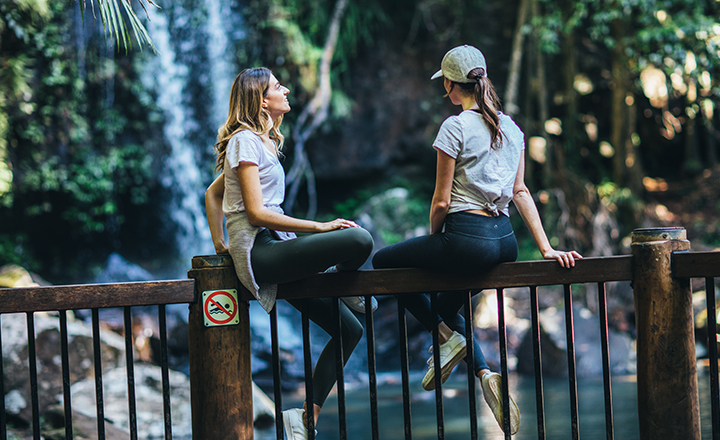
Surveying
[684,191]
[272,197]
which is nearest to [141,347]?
[272,197]

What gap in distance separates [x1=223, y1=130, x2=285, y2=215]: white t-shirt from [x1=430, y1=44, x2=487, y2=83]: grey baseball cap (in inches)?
31.8

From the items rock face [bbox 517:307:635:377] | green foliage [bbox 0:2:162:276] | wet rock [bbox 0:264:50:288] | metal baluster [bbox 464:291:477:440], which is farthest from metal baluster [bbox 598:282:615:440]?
green foliage [bbox 0:2:162:276]

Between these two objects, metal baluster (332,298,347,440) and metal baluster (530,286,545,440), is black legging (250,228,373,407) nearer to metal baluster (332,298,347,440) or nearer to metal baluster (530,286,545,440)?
metal baluster (332,298,347,440)

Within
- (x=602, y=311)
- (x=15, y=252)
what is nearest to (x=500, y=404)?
(x=602, y=311)

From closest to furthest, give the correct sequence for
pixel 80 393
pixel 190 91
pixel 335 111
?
pixel 80 393, pixel 335 111, pixel 190 91

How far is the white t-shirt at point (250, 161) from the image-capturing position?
253 centimetres

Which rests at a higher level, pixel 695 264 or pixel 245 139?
pixel 245 139

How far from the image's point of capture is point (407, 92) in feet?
43.7

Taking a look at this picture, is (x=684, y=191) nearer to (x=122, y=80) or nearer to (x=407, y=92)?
(x=407, y=92)

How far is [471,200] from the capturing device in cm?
262

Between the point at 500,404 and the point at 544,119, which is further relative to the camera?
the point at 544,119

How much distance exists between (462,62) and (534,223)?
2.47 ft

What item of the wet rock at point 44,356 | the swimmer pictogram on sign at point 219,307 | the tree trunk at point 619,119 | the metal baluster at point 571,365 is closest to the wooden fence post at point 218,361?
the swimmer pictogram on sign at point 219,307

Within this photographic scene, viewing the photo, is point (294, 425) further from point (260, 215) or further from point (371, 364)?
point (260, 215)
